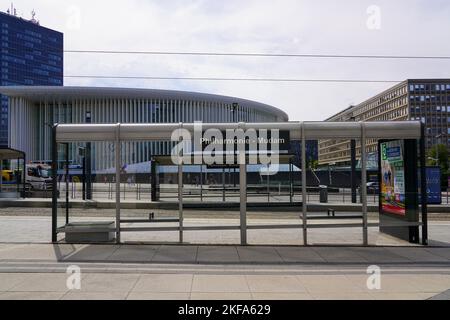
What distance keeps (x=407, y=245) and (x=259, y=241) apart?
3680 mm

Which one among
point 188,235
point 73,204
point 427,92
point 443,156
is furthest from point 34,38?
point 427,92

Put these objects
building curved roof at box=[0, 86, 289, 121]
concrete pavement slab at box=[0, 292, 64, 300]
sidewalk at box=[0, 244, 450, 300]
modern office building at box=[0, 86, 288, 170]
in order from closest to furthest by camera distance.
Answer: concrete pavement slab at box=[0, 292, 64, 300]
sidewalk at box=[0, 244, 450, 300]
building curved roof at box=[0, 86, 289, 121]
modern office building at box=[0, 86, 288, 170]

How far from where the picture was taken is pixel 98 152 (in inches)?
589

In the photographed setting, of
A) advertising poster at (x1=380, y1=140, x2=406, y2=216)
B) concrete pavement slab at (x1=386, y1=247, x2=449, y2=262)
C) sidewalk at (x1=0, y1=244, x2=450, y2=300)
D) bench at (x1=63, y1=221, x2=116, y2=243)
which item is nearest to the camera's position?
sidewalk at (x1=0, y1=244, x2=450, y2=300)

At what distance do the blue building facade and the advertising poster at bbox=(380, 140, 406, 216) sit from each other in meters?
15.9

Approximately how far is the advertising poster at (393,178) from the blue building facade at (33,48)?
15935mm

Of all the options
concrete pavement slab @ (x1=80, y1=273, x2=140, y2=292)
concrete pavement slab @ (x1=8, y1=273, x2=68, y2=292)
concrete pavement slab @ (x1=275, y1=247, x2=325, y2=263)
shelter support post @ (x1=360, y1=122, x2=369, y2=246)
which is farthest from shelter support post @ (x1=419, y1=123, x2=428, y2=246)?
concrete pavement slab @ (x1=8, y1=273, x2=68, y2=292)

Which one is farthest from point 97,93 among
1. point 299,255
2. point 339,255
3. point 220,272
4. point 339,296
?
point 339,296

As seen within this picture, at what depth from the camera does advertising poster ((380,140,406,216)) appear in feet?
39.1

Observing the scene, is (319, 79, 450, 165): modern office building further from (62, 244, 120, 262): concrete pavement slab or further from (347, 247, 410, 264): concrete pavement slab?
(62, 244, 120, 262): concrete pavement slab

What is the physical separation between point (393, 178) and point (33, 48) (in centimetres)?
2480

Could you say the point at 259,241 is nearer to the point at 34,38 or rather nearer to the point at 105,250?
the point at 105,250

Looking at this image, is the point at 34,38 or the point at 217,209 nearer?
the point at 217,209

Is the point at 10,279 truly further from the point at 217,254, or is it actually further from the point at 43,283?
the point at 217,254
